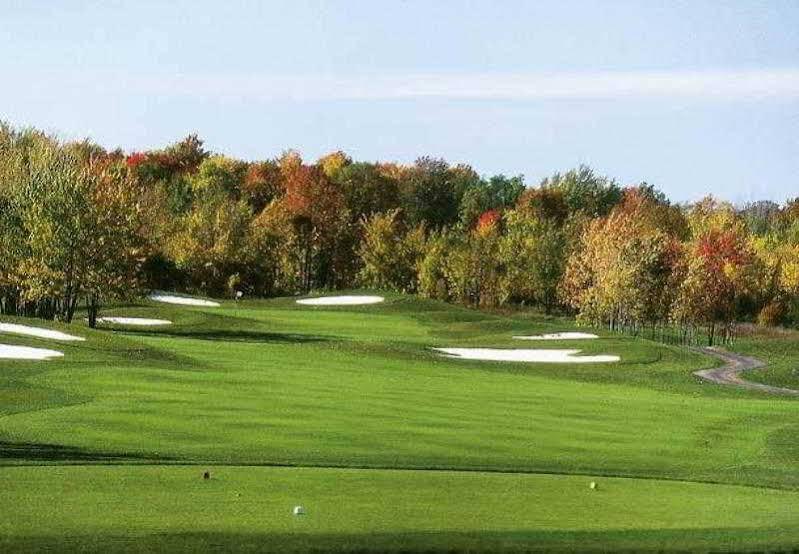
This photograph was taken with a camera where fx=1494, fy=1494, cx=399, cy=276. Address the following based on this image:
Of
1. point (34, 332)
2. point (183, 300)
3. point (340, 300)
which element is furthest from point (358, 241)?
point (34, 332)

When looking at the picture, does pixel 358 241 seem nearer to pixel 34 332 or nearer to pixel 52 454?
pixel 34 332

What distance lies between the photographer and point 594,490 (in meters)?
19.2

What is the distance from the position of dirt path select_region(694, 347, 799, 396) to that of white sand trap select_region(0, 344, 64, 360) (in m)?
19.4

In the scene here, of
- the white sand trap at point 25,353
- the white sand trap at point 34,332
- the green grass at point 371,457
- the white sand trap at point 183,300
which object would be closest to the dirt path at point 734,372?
the green grass at point 371,457

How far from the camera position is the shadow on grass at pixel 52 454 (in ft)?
63.4

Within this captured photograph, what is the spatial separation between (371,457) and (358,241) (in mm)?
83332

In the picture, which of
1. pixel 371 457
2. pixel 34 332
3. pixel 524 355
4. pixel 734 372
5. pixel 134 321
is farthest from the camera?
pixel 134 321

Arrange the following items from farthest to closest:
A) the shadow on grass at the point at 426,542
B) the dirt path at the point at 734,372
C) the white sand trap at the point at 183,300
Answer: the white sand trap at the point at 183,300, the dirt path at the point at 734,372, the shadow on grass at the point at 426,542

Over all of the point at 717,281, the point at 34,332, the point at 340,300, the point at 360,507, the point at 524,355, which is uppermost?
the point at 717,281

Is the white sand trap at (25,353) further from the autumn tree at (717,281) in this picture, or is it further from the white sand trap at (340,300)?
the white sand trap at (340,300)

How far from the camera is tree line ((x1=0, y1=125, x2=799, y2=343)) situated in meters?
56.2

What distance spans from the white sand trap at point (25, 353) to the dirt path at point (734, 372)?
19.4 metres

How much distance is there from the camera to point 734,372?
1879 inches

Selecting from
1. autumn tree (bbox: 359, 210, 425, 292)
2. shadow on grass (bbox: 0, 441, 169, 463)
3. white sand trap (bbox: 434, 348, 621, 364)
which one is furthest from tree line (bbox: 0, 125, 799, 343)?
shadow on grass (bbox: 0, 441, 169, 463)
